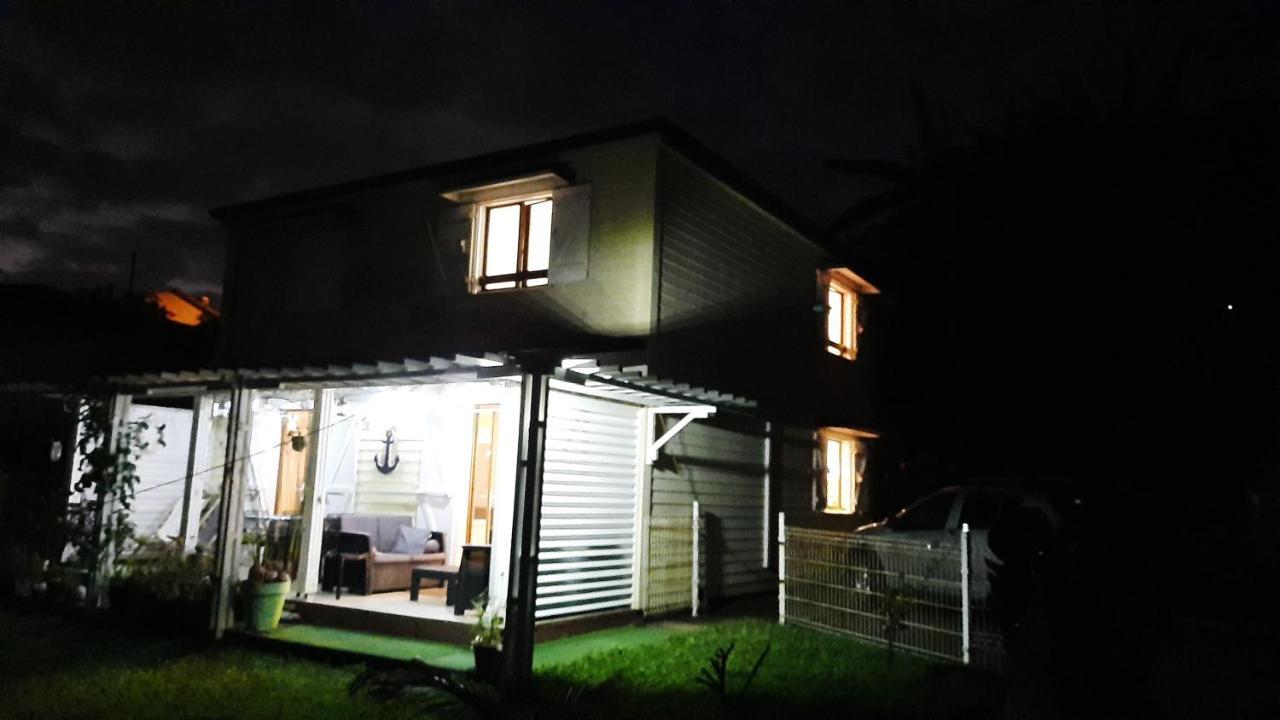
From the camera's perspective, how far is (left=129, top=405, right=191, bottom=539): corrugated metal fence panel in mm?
15758

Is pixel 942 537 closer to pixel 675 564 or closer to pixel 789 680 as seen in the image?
pixel 675 564

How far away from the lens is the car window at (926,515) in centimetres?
1203

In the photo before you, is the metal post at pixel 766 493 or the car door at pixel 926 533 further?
the metal post at pixel 766 493

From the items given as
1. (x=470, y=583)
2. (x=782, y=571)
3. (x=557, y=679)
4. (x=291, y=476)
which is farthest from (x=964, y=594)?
(x=291, y=476)

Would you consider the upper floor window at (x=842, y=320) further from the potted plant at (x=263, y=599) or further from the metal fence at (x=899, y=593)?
the potted plant at (x=263, y=599)

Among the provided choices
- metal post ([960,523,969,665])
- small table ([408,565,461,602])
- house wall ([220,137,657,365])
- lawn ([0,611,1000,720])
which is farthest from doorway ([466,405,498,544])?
metal post ([960,523,969,665])

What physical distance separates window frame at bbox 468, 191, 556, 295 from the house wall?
0.15 meters

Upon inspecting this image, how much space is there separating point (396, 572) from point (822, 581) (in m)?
5.76

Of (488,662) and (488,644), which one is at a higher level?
(488,644)

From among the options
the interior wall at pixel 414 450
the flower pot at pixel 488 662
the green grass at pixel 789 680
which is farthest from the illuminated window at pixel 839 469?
the flower pot at pixel 488 662

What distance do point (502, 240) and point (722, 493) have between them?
5.18m

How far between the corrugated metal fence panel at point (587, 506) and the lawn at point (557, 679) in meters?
0.62

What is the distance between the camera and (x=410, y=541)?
1330 centimetres

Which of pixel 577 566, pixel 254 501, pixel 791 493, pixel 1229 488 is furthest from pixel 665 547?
pixel 1229 488
